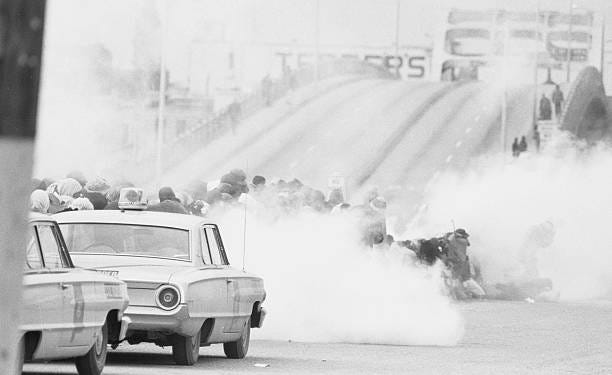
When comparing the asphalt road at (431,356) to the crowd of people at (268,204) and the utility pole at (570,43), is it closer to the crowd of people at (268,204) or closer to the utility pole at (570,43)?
the crowd of people at (268,204)

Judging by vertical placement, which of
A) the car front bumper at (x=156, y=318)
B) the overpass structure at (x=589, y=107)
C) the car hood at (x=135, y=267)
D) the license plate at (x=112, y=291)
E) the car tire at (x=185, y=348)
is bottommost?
the car tire at (x=185, y=348)

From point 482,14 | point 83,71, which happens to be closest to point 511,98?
point 482,14

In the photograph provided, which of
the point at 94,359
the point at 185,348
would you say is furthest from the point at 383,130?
the point at 94,359

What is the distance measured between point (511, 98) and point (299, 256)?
57.4 metres

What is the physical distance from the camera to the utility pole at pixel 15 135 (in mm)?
2277

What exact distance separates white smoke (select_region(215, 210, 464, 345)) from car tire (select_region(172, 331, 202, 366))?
4.20m

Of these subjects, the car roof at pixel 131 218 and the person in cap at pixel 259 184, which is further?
the person in cap at pixel 259 184

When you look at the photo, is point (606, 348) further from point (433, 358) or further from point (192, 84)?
point (192, 84)

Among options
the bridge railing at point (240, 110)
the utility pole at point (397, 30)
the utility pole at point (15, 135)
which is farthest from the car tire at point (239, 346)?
the utility pole at point (397, 30)

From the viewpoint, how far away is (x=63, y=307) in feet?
29.5

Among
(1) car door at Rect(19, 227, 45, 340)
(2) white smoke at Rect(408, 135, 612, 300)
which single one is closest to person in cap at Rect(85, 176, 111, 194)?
(1) car door at Rect(19, 227, 45, 340)

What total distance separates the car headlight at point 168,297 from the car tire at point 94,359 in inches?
50.5

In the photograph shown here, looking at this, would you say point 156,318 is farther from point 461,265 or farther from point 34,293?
point 461,265

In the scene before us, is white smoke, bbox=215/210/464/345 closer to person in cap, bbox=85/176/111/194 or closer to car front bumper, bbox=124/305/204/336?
person in cap, bbox=85/176/111/194
